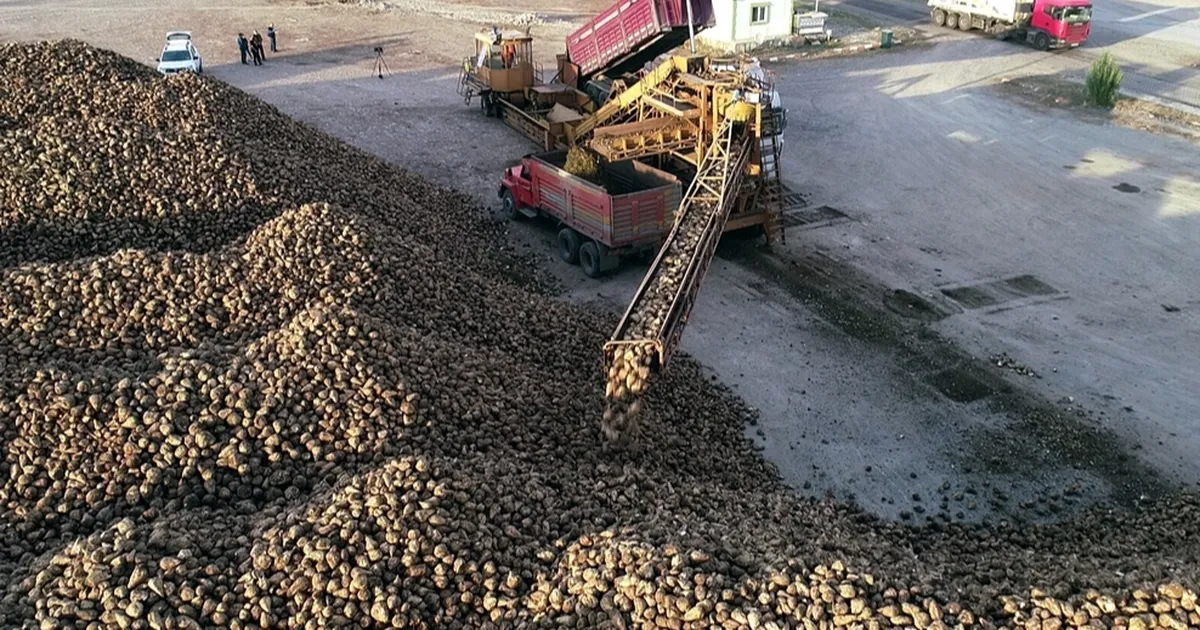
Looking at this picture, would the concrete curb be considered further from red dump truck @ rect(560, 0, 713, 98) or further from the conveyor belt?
the conveyor belt

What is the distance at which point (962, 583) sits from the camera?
23.7 ft

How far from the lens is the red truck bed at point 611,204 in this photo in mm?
14633

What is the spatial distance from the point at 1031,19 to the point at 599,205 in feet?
79.6

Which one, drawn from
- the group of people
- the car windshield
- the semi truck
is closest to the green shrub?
the car windshield

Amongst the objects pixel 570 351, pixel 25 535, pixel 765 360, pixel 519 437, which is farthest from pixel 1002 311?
pixel 25 535

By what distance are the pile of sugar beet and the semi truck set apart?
83.7 ft

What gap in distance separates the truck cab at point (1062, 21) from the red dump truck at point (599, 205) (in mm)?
21454

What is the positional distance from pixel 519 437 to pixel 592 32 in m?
14.2

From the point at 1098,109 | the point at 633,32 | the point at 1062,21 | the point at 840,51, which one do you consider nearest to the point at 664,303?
the point at 633,32

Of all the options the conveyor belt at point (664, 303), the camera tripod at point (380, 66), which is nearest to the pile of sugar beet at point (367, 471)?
the conveyor belt at point (664, 303)

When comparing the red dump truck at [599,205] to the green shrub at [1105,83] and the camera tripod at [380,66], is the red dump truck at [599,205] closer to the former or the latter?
the camera tripod at [380,66]

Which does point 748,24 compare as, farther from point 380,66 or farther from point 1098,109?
point 380,66

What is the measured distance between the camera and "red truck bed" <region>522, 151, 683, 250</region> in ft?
48.0

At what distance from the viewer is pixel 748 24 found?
3183 centimetres
